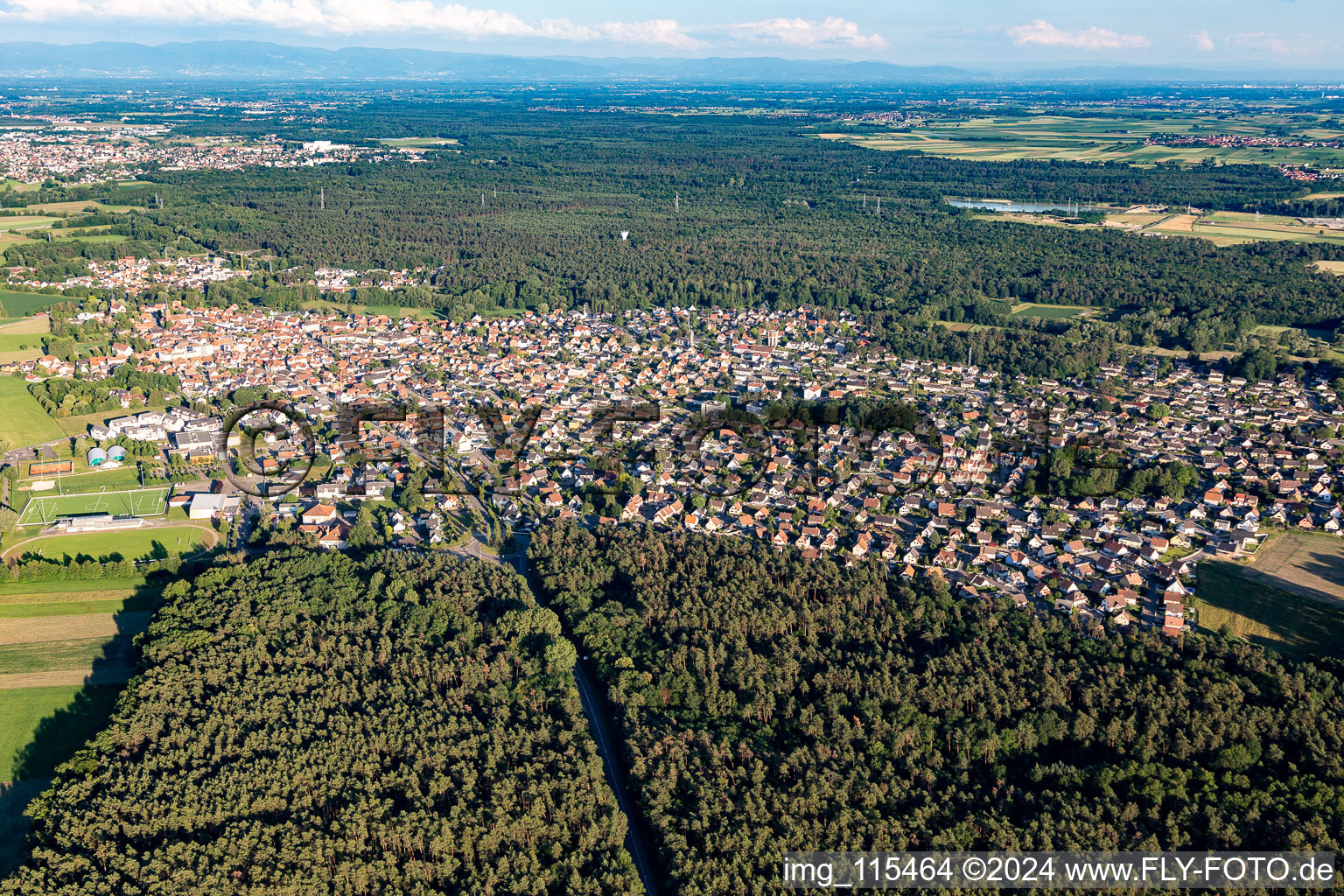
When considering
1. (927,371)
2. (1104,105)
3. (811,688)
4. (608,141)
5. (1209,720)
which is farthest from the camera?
(1104,105)

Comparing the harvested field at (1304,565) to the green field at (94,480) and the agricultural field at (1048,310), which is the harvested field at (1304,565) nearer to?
the agricultural field at (1048,310)

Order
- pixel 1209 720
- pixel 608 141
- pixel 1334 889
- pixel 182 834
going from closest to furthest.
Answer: pixel 1334 889, pixel 182 834, pixel 1209 720, pixel 608 141

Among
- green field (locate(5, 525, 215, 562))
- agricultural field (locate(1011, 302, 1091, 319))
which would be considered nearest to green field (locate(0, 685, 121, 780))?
green field (locate(5, 525, 215, 562))

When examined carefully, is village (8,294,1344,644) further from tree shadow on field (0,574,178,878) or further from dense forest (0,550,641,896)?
dense forest (0,550,641,896)

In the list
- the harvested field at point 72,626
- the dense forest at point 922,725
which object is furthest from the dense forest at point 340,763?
the harvested field at point 72,626

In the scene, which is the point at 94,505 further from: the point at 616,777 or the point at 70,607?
the point at 616,777

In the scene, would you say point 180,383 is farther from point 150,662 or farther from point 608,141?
point 608,141

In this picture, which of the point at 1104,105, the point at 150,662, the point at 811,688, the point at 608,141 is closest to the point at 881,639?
the point at 811,688
